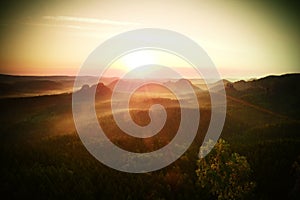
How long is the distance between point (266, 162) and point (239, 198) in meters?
7.12

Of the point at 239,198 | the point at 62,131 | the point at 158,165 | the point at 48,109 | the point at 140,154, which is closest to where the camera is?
the point at 239,198

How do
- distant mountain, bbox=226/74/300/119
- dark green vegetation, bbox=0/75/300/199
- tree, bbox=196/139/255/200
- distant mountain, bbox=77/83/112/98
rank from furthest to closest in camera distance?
distant mountain, bbox=77/83/112/98 < distant mountain, bbox=226/74/300/119 < dark green vegetation, bbox=0/75/300/199 < tree, bbox=196/139/255/200

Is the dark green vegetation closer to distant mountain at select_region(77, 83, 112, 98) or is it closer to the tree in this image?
the tree

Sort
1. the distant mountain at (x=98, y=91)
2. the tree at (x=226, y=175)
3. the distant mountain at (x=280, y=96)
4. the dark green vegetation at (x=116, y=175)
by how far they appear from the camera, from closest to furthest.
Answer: the tree at (x=226, y=175) → the dark green vegetation at (x=116, y=175) → the distant mountain at (x=280, y=96) → the distant mountain at (x=98, y=91)

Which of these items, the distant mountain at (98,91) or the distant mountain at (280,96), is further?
the distant mountain at (98,91)

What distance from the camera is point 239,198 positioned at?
680 inches

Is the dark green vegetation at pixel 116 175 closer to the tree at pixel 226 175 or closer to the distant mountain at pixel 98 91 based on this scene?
the tree at pixel 226 175

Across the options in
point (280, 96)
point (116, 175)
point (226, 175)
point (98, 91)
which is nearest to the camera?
point (226, 175)

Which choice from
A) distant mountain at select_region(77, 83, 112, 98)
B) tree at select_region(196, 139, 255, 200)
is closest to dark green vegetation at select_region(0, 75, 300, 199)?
tree at select_region(196, 139, 255, 200)

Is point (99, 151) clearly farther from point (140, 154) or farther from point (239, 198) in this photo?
point (239, 198)

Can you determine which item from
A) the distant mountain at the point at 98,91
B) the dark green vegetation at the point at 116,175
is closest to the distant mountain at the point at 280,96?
the dark green vegetation at the point at 116,175

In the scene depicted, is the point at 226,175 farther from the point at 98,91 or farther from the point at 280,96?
the point at 98,91

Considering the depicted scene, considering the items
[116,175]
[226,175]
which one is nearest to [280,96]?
[226,175]

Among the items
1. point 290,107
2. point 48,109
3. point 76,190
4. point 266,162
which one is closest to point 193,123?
point 266,162
